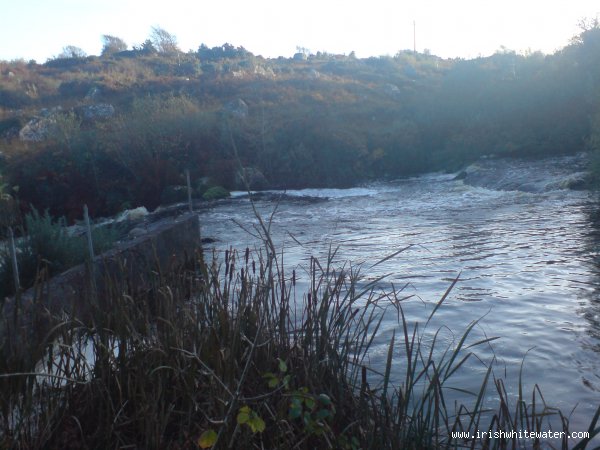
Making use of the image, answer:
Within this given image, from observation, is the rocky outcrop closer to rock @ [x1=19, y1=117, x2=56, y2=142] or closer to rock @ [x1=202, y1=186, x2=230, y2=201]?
rock @ [x1=202, y1=186, x2=230, y2=201]

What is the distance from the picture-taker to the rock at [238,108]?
32781mm

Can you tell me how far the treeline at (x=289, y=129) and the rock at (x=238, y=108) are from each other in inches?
3.4

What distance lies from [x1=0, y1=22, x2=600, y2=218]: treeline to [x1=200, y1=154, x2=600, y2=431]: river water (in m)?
2.49

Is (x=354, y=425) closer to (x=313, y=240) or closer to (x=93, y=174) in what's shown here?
(x=313, y=240)

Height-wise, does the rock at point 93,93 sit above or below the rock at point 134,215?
above

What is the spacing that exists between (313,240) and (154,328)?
9.92 m

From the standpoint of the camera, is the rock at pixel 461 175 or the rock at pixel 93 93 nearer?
the rock at pixel 461 175

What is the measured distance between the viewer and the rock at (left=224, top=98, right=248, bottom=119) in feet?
108

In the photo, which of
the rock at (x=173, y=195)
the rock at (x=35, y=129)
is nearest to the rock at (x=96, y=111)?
the rock at (x=35, y=129)

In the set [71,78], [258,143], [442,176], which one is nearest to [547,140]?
[442,176]

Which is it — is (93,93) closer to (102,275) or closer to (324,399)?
(102,275)

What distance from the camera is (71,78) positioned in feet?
176

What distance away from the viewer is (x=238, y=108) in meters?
33.6

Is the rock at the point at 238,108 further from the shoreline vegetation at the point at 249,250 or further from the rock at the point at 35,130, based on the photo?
the rock at the point at 35,130
